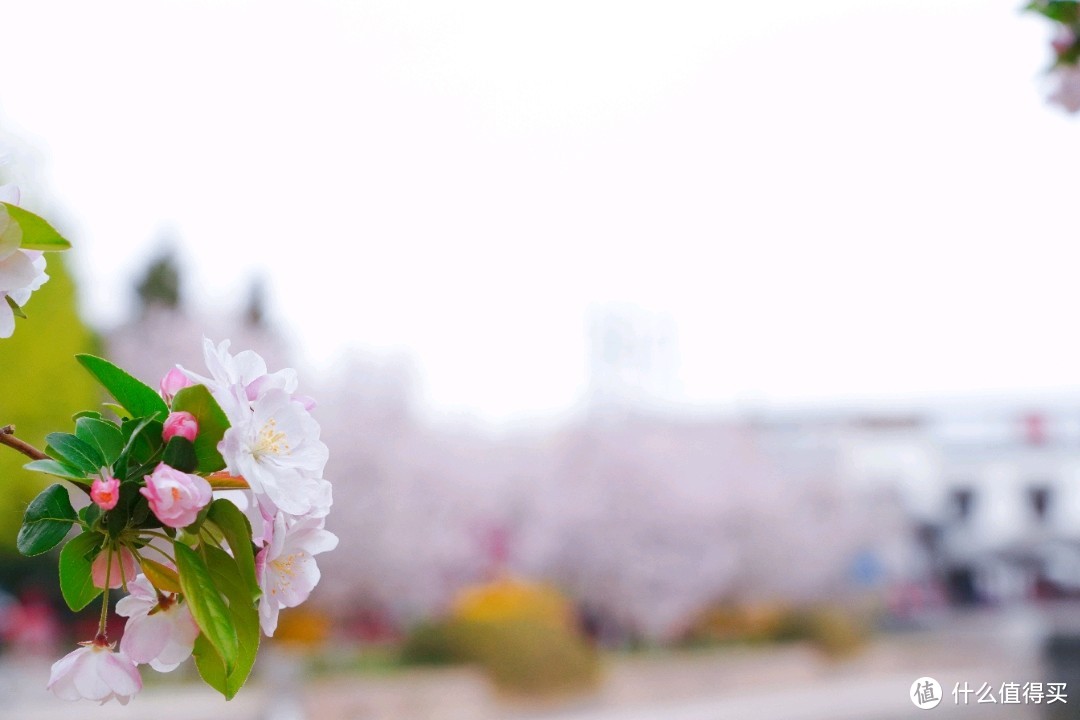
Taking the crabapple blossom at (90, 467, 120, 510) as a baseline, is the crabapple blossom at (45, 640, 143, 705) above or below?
below

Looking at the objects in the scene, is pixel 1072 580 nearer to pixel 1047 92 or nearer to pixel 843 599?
pixel 843 599

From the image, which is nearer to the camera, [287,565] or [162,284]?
[287,565]

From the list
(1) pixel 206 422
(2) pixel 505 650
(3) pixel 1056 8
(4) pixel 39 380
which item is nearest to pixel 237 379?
(1) pixel 206 422

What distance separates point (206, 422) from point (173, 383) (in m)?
0.06

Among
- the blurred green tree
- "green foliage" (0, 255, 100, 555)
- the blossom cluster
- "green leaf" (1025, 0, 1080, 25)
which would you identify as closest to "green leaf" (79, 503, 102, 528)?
the blossom cluster

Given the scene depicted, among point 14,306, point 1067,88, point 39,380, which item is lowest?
point 39,380

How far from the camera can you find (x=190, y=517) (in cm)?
75

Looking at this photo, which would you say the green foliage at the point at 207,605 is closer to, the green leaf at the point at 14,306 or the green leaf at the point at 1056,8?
the green leaf at the point at 14,306

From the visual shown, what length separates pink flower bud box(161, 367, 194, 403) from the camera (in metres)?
0.82

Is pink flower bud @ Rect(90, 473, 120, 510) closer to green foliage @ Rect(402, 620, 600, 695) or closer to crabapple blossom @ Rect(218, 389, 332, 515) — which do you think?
crabapple blossom @ Rect(218, 389, 332, 515)

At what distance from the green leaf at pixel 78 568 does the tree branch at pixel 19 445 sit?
6 centimetres

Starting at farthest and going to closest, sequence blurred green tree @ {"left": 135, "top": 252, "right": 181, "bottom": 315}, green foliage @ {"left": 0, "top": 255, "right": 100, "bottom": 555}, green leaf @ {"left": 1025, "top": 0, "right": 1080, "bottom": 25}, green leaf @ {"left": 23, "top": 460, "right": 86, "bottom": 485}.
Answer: blurred green tree @ {"left": 135, "top": 252, "right": 181, "bottom": 315}
green foliage @ {"left": 0, "top": 255, "right": 100, "bottom": 555}
green leaf @ {"left": 1025, "top": 0, "right": 1080, "bottom": 25}
green leaf @ {"left": 23, "top": 460, "right": 86, "bottom": 485}

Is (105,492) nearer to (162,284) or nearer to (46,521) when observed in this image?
(46,521)

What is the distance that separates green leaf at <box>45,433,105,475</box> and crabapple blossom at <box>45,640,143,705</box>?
127 mm
